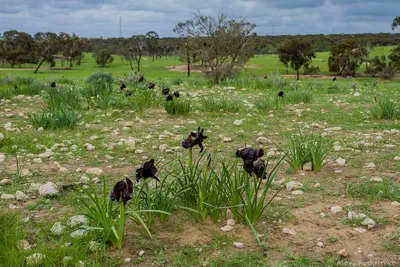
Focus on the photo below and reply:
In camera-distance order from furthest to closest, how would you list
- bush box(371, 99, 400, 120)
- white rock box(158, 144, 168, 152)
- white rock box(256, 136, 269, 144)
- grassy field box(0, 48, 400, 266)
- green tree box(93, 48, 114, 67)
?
1. green tree box(93, 48, 114, 67)
2. bush box(371, 99, 400, 120)
3. white rock box(256, 136, 269, 144)
4. white rock box(158, 144, 168, 152)
5. grassy field box(0, 48, 400, 266)

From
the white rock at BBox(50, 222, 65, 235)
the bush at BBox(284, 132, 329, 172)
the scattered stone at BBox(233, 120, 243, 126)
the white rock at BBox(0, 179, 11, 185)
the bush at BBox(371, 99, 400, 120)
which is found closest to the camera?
the white rock at BBox(50, 222, 65, 235)

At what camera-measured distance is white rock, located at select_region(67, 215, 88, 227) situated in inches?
151

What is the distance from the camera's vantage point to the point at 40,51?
67.2 meters

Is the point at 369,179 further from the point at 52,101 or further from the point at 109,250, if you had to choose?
the point at 52,101

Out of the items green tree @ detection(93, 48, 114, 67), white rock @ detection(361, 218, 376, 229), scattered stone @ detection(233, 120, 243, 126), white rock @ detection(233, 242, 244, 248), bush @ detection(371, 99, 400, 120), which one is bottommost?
white rock @ detection(233, 242, 244, 248)

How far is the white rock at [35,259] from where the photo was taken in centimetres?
314

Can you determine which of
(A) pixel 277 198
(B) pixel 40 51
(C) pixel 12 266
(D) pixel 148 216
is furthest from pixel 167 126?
(B) pixel 40 51

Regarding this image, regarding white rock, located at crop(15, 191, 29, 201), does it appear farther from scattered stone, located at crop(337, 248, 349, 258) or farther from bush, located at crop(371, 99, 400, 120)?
bush, located at crop(371, 99, 400, 120)

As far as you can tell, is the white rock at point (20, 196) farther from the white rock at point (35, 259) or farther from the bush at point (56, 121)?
the bush at point (56, 121)

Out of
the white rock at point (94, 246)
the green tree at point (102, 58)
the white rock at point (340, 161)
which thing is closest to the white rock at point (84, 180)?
the white rock at point (94, 246)

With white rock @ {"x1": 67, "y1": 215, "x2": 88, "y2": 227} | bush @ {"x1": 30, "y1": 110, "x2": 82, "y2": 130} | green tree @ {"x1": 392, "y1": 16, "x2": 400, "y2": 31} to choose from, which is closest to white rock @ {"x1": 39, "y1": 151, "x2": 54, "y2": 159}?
bush @ {"x1": 30, "y1": 110, "x2": 82, "y2": 130}

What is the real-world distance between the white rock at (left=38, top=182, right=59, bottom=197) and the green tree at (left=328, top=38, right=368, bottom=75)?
5348cm

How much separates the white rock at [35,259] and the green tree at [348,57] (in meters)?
54.8

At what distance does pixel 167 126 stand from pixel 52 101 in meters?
3.35
